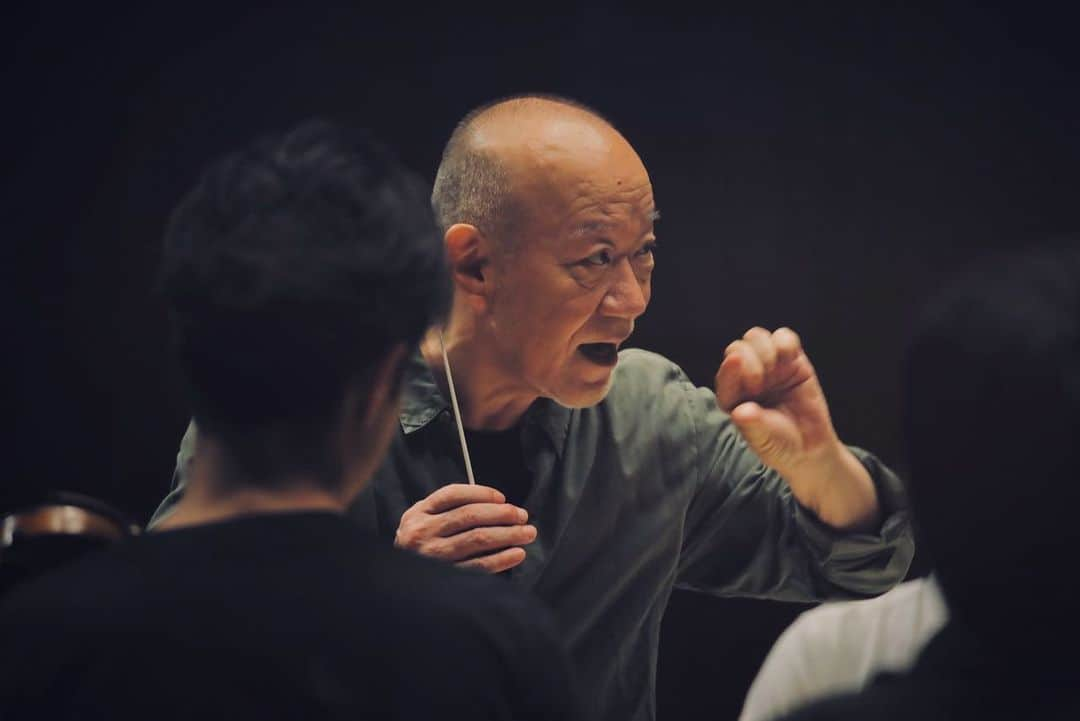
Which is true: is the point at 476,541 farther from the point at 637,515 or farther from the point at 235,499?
the point at 235,499

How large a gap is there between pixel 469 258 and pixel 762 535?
1.67 ft

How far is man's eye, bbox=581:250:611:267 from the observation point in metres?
1.72

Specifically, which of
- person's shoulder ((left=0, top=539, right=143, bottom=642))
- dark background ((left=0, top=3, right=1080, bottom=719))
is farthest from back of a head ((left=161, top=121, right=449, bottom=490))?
dark background ((left=0, top=3, right=1080, bottom=719))

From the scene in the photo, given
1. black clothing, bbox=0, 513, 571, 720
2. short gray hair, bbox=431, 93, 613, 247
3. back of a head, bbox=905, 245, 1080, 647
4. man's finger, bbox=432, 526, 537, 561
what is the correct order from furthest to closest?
short gray hair, bbox=431, 93, 613, 247, man's finger, bbox=432, 526, 537, 561, black clothing, bbox=0, 513, 571, 720, back of a head, bbox=905, 245, 1080, 647

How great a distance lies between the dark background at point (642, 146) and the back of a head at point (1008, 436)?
1389 mm

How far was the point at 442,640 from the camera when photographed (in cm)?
92

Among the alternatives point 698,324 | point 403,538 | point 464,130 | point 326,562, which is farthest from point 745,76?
point 326,562

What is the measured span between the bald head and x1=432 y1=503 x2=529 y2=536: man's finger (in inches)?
15.1

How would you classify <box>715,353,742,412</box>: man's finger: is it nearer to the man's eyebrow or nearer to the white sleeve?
the man's eyebrow

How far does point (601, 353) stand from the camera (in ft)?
5.73

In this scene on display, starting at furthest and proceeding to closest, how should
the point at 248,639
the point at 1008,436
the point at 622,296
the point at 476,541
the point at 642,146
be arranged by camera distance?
the point at 642,146
the point at 622,296
the point at 476,541
the point at 248,639
the point at 1008,436

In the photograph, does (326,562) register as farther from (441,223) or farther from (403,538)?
(441,223)

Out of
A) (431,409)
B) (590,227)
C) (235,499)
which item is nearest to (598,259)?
(590,227)

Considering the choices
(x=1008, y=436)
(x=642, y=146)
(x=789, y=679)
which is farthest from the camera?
(x=642, y=146)
